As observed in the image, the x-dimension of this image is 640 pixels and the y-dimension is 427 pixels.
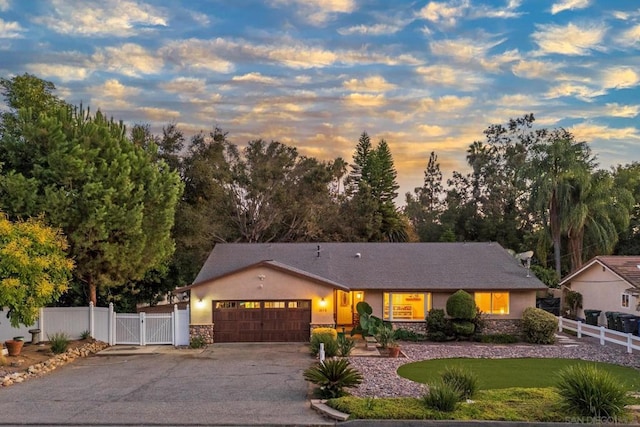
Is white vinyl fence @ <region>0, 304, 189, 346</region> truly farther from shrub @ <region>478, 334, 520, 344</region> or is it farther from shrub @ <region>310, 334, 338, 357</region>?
shrub @ <region>478, 334, 520, 344</region>

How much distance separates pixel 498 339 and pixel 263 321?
10149 mm

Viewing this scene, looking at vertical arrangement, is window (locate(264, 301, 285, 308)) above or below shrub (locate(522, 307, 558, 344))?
above

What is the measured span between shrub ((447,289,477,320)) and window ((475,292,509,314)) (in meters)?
1.46

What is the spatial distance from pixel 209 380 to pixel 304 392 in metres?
3.27

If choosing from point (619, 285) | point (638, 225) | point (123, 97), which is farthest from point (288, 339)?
point (638, 225)

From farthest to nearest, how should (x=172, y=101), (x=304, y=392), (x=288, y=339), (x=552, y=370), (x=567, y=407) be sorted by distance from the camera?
(x=172, y=101), (x=288, y=339), (x=552, y=370), (x=304, y=392), (x=567, y=407)

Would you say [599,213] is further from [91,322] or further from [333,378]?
[91,322]

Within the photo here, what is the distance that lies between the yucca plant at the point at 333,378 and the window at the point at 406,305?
10.6 metres

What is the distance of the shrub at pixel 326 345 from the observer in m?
17.4

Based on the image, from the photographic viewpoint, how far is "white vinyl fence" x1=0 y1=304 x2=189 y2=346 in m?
21.0

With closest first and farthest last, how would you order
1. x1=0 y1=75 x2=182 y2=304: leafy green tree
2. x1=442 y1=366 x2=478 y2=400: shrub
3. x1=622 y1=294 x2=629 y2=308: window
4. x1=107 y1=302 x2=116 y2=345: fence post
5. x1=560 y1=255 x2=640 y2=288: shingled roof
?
x1=442 y1=366 x2=478 y2=400: shrub → x1=0 y1=75 x2=182 y2=304: leafy green tree → x1=107 y1=302 x2=116 y2=345: fence post → x1=560 y1=255 x2=640 y2=288: shingled roof → x1=622 y1=294 x2=629 y2=308: window

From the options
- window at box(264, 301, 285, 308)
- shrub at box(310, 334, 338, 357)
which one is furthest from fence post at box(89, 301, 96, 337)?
shrub at box(310, 334, 338, 357)

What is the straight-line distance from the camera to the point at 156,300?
3262cm

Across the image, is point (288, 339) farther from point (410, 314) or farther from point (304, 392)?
point (304, 392)
